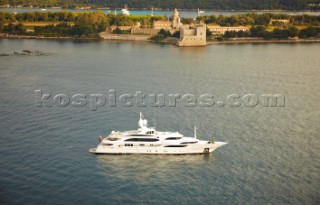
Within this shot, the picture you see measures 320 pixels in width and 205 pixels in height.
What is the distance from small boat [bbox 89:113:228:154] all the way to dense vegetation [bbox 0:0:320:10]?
7849cm

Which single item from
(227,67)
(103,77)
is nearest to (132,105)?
(103,77)

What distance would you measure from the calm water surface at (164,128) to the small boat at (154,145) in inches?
12.8

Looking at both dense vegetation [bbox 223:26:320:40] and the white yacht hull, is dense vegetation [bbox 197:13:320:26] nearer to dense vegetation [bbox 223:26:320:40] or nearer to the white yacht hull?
dense vegetation [bbox 223:26:320:40]

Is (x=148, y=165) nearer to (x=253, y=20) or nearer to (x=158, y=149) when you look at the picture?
(x=158, y=149)

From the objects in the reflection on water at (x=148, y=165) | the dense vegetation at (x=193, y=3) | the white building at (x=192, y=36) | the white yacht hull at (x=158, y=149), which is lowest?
the reflection on water at (x=148, y=165)

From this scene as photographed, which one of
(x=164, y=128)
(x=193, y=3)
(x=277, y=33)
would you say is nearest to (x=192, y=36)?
(x=277, y=33)

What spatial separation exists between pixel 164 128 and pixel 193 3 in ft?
296

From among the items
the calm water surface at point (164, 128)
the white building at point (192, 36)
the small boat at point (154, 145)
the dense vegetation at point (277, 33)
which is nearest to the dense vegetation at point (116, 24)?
the dense vegetation at point (277, 33)

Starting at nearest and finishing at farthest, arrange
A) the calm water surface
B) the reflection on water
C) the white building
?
the calm water surface < the reflection on water < the white building

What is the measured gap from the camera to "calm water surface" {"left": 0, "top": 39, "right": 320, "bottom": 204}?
15523 mm

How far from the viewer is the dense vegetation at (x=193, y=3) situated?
92.4 metres

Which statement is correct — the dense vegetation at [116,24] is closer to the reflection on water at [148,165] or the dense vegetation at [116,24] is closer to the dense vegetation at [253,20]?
the dense vegetation at [253,20]

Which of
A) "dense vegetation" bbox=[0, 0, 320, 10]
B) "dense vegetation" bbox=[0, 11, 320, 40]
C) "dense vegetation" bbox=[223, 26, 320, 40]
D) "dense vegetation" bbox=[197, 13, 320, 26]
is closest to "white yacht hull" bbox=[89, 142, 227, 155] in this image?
"dense vegetation" bbox=[0, 11, 320, 40]

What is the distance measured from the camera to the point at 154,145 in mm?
18625
